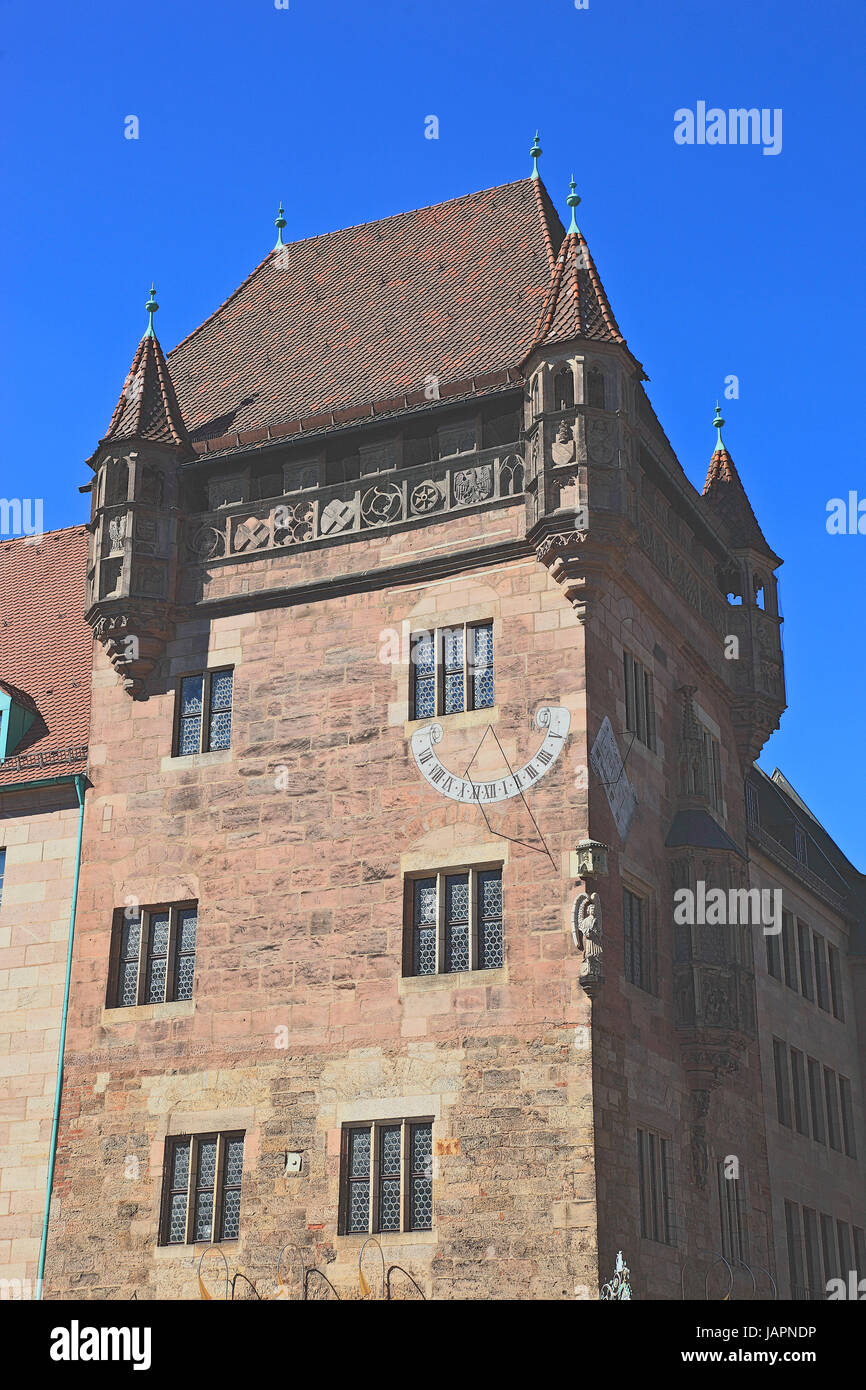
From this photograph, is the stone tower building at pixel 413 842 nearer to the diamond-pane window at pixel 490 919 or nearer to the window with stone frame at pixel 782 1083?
the diamond-pane window at pixel 490 919

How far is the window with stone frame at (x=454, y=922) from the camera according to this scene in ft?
71.2

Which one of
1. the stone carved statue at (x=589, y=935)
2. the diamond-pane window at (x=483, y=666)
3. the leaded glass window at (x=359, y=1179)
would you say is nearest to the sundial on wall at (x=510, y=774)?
the diamond-pane window at (x=483, y=666)

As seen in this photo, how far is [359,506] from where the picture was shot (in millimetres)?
24734

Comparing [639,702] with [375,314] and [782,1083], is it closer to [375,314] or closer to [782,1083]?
[375,314]

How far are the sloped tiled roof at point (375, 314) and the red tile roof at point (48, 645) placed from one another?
3.98 metres

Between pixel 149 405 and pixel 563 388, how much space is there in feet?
22.1

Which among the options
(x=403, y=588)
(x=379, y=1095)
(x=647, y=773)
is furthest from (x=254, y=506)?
(x=379, y=1095)

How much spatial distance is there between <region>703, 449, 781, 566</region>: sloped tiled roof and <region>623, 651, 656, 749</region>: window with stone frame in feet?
20.7

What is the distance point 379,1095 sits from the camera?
70.2 ft

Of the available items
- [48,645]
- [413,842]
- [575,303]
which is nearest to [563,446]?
[575,303]

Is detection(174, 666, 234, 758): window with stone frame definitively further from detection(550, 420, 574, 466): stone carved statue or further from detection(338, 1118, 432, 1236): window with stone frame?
detection(338, 1118, 432, 1236): window with stone frame
